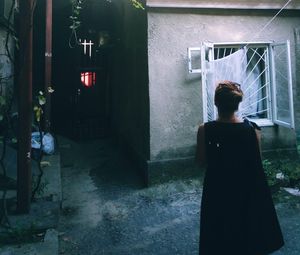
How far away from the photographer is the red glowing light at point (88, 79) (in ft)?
34.6

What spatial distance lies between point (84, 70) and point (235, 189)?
818 centimetres

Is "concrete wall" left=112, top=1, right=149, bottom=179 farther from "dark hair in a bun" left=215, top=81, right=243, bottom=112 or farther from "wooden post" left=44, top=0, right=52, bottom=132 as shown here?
"dark hair in a bun" left=215, top=81, right=243, bottom=112

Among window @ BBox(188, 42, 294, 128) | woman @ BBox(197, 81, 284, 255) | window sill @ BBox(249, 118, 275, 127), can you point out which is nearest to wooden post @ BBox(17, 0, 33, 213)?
woman @ BBox(197, 81, 284, 255)

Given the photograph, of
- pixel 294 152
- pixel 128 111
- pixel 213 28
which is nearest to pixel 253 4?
pixel 213 28

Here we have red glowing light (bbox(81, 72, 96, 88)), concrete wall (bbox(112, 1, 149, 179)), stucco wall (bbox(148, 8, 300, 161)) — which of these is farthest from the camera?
red glowing light (bbox(81, 72, 96, 88))

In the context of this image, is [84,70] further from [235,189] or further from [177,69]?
[235,189]

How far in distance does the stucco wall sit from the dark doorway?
3.84m

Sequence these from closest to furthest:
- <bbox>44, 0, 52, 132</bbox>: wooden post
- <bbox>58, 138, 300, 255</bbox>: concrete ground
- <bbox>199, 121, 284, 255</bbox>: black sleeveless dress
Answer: <bbox>199, 121, 284, 255</bbox>: black sleeveless dress < <bbox>58, 138, 300, 255</bbox>: concrete ground < <bbox>44, 0, 52, 132</bbox>: wooden post

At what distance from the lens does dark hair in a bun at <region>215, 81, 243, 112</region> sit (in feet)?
→ 9.82

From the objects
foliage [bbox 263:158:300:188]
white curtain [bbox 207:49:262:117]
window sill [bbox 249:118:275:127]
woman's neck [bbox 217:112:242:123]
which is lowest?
foliage [bbox 263:158:300:188]

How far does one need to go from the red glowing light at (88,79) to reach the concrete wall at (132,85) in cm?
63

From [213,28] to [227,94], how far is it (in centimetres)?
417

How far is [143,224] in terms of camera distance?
526 centimetres

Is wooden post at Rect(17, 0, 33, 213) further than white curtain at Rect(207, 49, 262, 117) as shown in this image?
No
